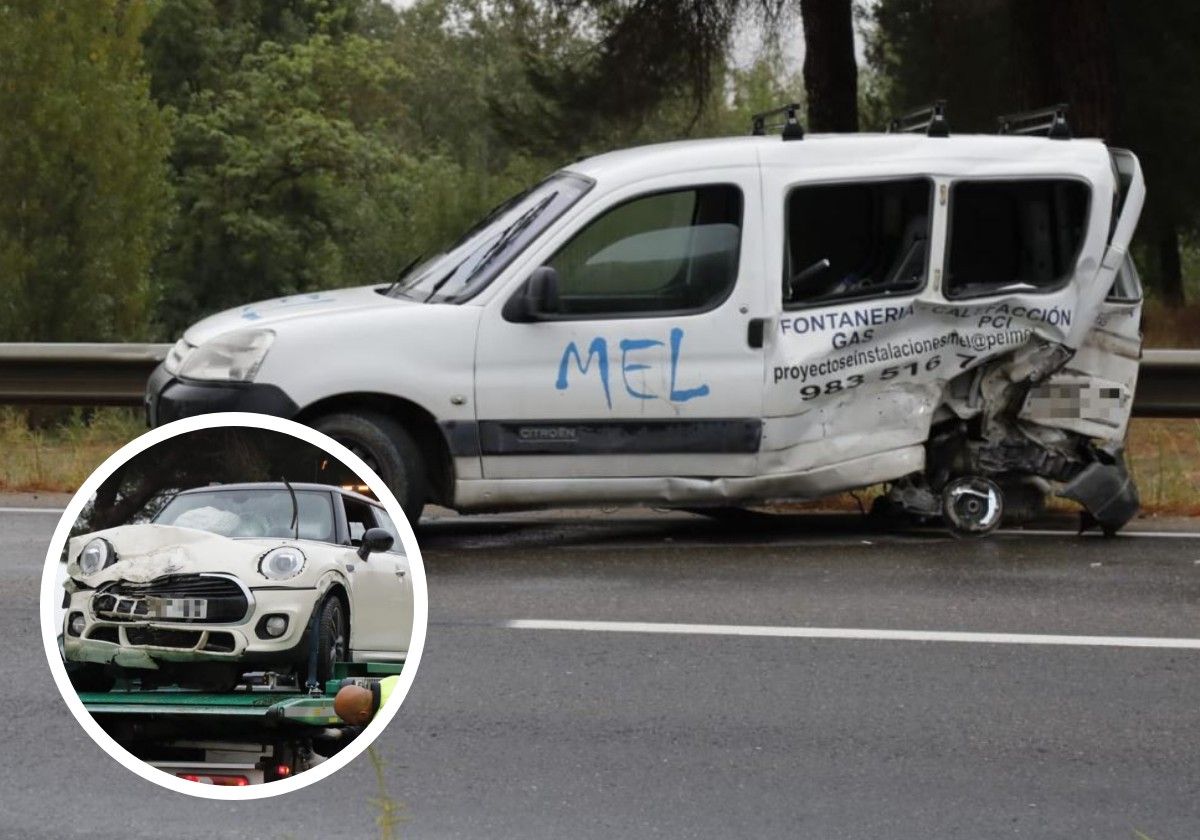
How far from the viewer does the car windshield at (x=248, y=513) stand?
4.17ft

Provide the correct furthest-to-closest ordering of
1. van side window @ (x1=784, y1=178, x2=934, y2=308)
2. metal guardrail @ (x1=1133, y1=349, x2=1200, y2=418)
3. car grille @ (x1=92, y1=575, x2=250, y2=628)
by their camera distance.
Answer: metal guardrail @ (x1=1133, y1=349, x2=1200, y2=418), van side window @ (x1=784, y1=178, x2=934, y2=308), car grille @ (x1=92, y1=575, x2=250, y2=628)

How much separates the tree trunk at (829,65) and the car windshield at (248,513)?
1418cm

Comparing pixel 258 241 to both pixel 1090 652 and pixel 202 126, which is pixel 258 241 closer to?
pixel 202 126

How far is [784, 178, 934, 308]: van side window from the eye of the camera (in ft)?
28.7

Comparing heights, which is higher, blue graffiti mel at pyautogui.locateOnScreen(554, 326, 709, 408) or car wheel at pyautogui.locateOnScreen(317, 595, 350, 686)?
car wheel at pyautogui.locateOnScreen(317, 595, 350, 686)

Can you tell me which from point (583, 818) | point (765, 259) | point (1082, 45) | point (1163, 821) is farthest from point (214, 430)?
point (1082, 45)

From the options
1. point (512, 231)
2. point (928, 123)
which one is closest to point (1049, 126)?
point (928, 123)

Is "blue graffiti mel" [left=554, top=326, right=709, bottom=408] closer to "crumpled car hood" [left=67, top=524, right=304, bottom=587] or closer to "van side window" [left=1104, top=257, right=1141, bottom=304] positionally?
"van side window" [left=1104, top=257, right=1141, bottom=304]

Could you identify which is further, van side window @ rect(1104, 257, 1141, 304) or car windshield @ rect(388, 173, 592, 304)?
van side window @ rect(1104, 257, 1141, 304)

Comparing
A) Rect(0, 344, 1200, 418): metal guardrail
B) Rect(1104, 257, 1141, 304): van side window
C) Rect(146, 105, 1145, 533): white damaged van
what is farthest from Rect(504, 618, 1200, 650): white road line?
Rect(0, 344, 1200, 418): metal guardrail

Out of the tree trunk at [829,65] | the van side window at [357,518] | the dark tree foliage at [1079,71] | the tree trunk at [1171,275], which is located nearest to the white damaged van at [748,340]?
the dark tree foliage at [1079,71]

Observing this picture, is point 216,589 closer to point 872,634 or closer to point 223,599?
point 223,599

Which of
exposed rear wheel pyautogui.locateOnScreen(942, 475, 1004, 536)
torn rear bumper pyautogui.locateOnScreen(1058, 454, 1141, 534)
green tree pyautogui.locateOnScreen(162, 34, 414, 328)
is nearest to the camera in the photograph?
torn rear bumper pyautogui.locateOnScreen(1058, 454, 1141, 534)

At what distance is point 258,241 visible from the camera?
45219 mm
